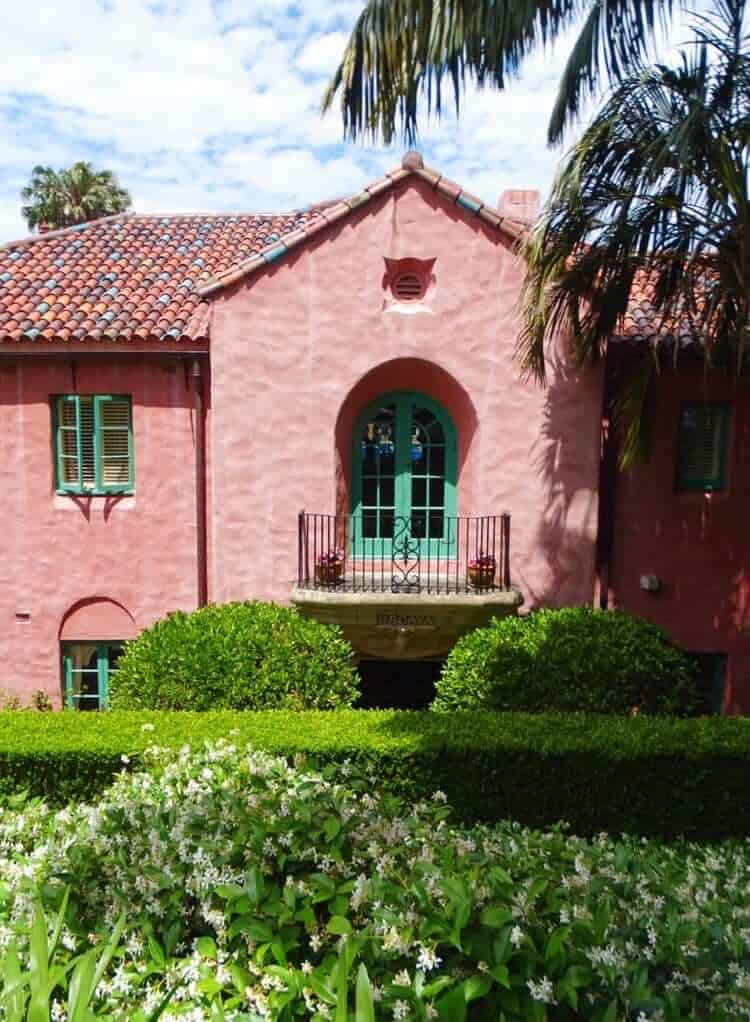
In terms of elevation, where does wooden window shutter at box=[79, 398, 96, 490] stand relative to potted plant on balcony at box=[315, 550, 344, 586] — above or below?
above

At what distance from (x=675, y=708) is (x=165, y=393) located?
27.5ft

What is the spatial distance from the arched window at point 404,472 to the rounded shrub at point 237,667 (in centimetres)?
225

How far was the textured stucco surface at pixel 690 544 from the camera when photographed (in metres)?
9.73

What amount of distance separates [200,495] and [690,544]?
24.9 feet

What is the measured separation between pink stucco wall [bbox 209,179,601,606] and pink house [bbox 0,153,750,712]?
0.03 metres

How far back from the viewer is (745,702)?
9930 millimetres

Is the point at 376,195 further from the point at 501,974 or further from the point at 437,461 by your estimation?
the point at 501,974

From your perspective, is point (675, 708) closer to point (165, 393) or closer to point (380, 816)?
point (380, 816)

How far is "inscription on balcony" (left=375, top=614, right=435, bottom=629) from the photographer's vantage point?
8.86 metres

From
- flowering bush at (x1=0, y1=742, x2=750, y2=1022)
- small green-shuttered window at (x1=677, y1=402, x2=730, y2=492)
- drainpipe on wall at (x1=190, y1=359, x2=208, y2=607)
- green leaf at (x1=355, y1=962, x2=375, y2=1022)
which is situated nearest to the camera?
green leaf at (x1=355, y1=962, x2=375, y2=1022)

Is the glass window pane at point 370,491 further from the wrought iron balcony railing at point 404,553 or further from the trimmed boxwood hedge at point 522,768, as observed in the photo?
the trimmed boxwood hedge at point 522,768

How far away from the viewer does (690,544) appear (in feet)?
32.2

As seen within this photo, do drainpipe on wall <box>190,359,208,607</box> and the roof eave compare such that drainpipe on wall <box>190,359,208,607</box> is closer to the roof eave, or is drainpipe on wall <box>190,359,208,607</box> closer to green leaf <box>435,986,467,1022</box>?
the roof eave

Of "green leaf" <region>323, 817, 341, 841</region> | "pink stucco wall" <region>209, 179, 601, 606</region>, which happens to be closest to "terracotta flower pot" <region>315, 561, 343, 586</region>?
"pink stucco wall" <region>209, 179, 601, 606</region>
